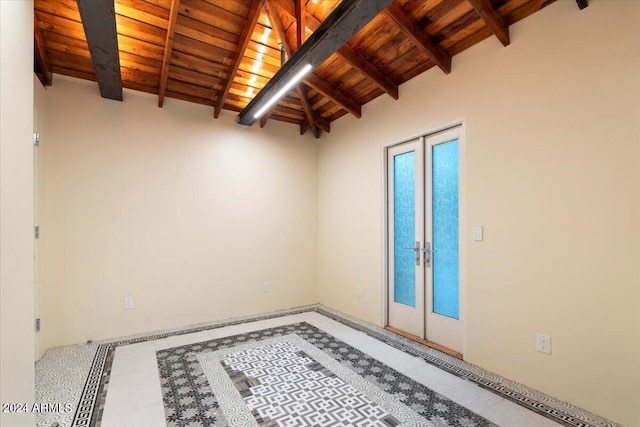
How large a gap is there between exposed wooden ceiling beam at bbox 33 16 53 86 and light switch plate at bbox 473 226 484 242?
424 cm

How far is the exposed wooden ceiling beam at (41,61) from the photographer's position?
266 cm

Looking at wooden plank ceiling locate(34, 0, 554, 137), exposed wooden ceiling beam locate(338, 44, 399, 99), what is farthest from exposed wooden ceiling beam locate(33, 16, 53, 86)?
exposed wooden ceiling beam locate(338, 44, 399, 99)

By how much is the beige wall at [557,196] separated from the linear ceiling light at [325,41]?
50.2 inches

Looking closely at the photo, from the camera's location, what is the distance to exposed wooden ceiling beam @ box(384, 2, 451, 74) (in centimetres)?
249

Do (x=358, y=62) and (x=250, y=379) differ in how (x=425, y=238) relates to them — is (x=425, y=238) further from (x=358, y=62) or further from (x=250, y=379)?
(x=250, y=379)

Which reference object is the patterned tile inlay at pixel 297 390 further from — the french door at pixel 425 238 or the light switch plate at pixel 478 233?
the light switch plate at pixel 478 233

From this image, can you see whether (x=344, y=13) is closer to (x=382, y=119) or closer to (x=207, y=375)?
(x=382, y=119)

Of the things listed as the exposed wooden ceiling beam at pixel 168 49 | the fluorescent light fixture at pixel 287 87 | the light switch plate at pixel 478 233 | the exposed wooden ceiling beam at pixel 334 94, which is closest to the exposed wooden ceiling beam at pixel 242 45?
the fluorescent light fixture at pixel 287 87

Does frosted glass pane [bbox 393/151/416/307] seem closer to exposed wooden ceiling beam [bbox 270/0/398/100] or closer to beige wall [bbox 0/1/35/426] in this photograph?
exposed wooden ceiling beam [bbox 270/0/398/100]

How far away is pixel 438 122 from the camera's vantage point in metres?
3.11

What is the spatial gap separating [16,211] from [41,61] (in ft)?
7.66

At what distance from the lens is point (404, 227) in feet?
11.8

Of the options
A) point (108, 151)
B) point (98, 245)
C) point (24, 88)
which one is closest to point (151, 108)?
point (108, 151)

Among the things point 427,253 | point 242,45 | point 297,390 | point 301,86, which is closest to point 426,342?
point 427,253
